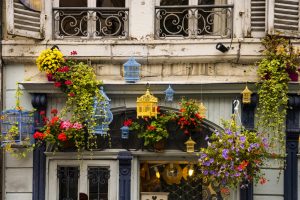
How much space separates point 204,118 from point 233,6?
1.52m

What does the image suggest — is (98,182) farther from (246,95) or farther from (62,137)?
(246,95)

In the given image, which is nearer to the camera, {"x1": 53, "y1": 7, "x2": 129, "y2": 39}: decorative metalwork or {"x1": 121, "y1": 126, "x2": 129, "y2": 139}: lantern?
{"x1": 121, "y1": 126, "x2": 129, "y2": 139}: lantern

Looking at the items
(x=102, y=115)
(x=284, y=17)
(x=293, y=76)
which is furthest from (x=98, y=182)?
(x=284, y=17)

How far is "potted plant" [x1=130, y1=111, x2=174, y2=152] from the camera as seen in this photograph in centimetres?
1023

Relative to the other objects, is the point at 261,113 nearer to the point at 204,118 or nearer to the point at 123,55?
the point at 204,118

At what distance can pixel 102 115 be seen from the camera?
33.3 feet

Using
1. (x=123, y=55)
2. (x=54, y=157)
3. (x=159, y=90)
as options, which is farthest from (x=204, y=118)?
(x=54, y=157)

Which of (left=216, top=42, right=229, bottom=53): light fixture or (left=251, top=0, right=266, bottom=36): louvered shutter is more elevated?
(left=251, top=0, right=266, bottom=36): louvered shutter

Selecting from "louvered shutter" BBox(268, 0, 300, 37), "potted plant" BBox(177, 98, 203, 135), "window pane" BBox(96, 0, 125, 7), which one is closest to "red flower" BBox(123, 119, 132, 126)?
"potted plant" BBox(177, 98, 203, 135)

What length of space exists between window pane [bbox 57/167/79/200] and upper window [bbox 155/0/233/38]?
216 centimetres

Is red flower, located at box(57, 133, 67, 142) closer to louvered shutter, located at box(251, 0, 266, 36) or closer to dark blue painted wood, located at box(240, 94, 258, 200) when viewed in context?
dark blue painted wood, located at box(240, 94, 258, 200)

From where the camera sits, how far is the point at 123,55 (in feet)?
34.4

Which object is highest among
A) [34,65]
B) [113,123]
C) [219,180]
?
[34,65]

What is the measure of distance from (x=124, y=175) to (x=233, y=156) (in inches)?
65.0
